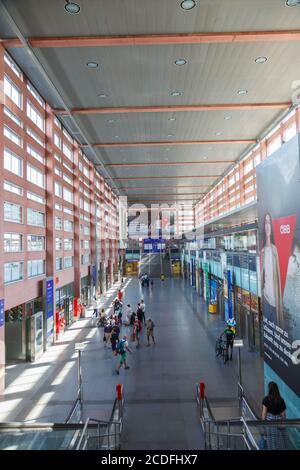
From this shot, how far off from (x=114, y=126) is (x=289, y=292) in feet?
57.3

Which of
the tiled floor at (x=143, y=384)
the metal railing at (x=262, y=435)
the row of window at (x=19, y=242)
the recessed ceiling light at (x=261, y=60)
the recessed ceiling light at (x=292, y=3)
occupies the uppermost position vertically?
the recessed ceiling light at (x=261, y=60)

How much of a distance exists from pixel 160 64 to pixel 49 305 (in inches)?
486

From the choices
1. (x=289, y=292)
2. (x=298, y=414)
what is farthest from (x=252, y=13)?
(x=298, y=414)

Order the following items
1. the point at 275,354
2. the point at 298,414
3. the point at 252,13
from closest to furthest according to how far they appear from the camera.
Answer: the point at 298,414
the point at 275,354
the point at 252,13

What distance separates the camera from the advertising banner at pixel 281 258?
20.8ft

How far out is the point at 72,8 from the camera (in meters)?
10.1

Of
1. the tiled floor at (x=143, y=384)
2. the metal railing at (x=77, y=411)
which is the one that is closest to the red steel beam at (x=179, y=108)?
the tiled floor at (x=143, y=384)

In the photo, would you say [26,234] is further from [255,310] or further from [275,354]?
[275,354]

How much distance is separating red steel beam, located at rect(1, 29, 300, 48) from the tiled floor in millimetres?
11806

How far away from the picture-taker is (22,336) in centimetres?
1431

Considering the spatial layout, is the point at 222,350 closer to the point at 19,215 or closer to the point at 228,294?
the point at 228,294

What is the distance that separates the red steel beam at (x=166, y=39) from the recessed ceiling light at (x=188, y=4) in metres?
1.31

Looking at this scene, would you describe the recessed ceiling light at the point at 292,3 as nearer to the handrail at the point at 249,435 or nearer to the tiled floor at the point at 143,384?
the handrail at the point at 249,435

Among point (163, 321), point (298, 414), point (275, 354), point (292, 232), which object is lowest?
point (163, 321)
